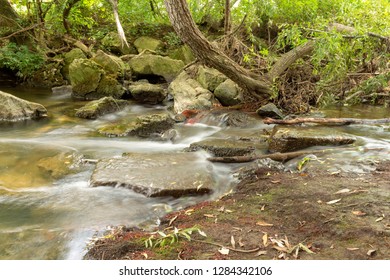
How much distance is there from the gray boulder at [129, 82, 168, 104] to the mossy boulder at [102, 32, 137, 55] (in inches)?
154

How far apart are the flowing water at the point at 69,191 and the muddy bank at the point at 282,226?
322mm

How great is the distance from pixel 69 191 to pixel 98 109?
4543 millimetres

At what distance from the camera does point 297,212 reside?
3.20m

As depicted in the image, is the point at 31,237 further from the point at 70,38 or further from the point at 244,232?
the point at 70,38

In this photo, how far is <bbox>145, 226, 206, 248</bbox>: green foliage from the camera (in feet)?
9.25

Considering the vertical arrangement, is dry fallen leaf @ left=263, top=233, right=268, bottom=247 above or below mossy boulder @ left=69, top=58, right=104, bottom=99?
below

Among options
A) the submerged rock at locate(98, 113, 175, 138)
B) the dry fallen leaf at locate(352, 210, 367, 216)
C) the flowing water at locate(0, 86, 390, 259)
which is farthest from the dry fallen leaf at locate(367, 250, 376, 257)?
the submerged rock at locate(98, 113, 175, 138)

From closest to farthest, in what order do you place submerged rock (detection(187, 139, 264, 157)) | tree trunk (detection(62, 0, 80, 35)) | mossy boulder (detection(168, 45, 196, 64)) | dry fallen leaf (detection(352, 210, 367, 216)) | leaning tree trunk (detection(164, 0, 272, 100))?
dry fallen leaf (detection(352, 210, 367, 216)) → submerged rock (detection(187, 139, 264, 157)) → leaning tree trunk (detection(164, 0, 272, 100)) → tree trunk (detection(62, 0, 80, 35)) → mossy boulder (detection(168, 45, 196, 64))

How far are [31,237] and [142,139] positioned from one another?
12.6 feet

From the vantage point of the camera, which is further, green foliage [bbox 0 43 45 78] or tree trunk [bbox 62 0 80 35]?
tree trunk [bbox 62 0 80 35]

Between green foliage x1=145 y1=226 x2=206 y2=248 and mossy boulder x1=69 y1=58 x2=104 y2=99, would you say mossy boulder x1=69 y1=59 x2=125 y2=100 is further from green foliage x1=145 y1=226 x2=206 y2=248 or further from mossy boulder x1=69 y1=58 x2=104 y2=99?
green foliage x1=145 y1=226 x2=206 y2=248

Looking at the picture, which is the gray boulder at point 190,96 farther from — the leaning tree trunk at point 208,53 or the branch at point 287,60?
the branch at point 287,60

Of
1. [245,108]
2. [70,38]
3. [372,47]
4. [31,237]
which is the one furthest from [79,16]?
[31,237]

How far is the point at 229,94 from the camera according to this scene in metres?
9.10
